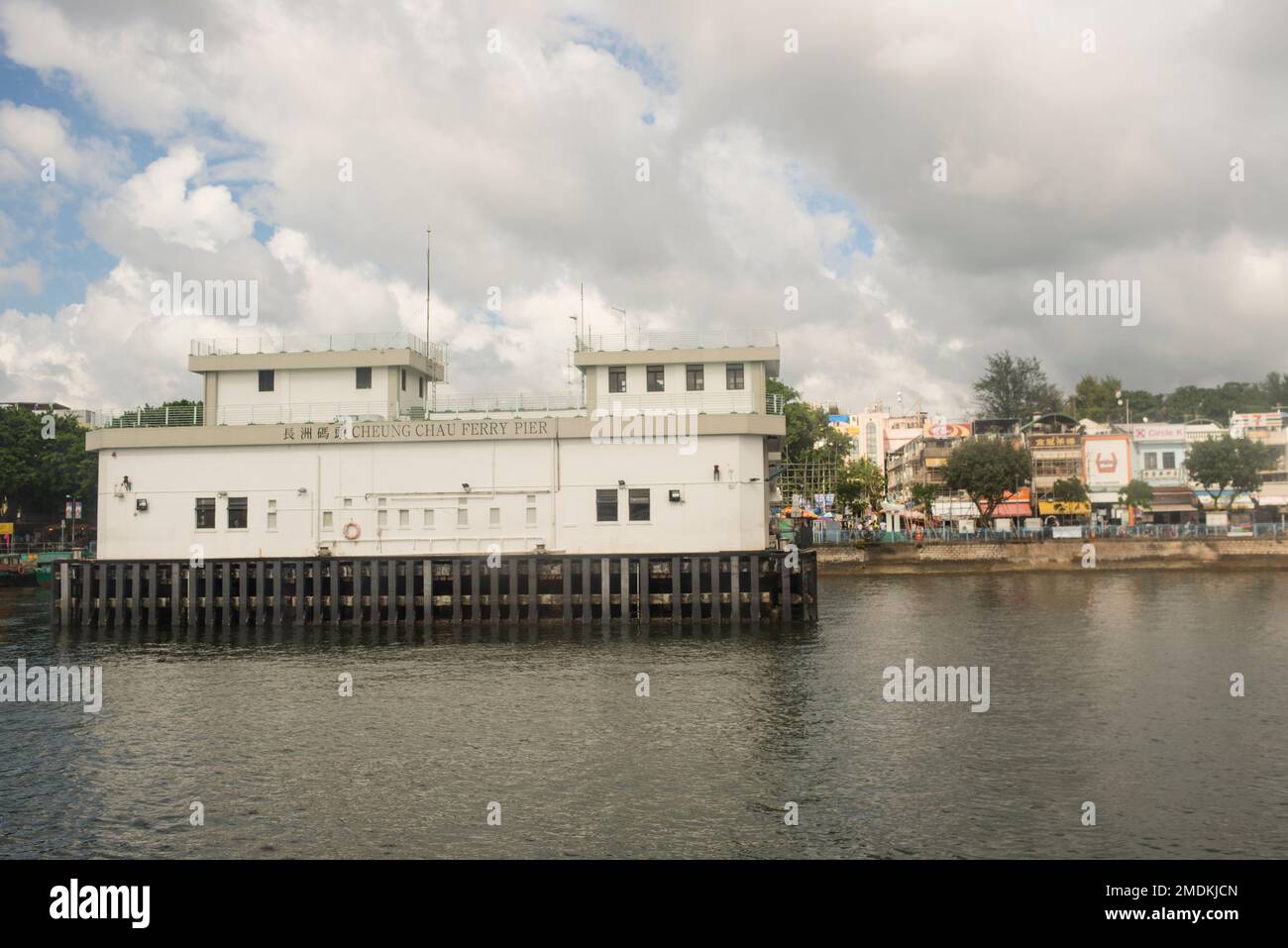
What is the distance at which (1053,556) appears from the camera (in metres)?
71.8

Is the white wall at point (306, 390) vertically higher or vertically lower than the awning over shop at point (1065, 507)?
higher

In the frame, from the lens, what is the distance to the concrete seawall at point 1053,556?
232 feet

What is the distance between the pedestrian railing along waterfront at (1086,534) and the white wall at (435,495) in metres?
37.5

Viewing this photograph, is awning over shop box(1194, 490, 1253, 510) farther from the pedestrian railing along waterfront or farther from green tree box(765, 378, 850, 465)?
green tree box(765, 378, 850, 465)

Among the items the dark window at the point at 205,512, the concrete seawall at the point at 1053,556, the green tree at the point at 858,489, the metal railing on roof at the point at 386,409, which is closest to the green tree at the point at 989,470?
the green tree at the point at 858,489

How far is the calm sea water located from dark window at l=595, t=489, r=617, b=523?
17.1 ft

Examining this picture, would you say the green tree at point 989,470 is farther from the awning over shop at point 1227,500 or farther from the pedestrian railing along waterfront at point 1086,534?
the awning over shop at point 1227,500

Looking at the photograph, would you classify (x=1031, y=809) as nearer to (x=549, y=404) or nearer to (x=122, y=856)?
(x=122, y=856)

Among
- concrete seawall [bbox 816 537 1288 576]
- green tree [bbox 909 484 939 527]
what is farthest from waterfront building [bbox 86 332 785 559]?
green tree [bbox 909 484 939 527]

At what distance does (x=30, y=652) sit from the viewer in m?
33.7

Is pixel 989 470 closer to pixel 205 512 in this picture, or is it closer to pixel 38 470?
pixel 205 512

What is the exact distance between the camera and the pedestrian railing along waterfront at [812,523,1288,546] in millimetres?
72000

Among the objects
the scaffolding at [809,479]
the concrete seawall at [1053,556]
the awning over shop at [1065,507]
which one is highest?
the scaffolding at [809,479]
